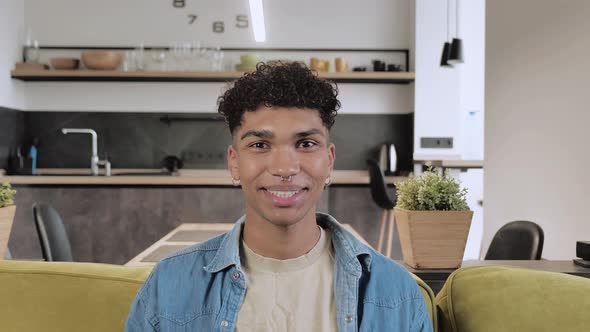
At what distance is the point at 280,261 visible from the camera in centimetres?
129

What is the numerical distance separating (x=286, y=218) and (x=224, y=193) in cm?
378

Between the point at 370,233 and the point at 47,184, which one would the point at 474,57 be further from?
the point at 47,184

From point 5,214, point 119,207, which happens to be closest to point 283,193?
point 5,214

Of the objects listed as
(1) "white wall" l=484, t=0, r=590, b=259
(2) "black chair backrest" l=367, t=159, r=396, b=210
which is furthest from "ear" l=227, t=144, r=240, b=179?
(2) "black chair backrest" l=367, t=159, r=396, b=210

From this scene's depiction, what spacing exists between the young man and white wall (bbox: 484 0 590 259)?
5.49 ft

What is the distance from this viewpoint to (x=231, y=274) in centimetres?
126

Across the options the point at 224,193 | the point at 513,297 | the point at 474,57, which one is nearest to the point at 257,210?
the point at 513,297

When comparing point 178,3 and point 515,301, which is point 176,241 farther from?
point 178,3

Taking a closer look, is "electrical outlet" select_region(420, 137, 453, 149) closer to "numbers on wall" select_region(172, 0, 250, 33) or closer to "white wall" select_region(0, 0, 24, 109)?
"numbers on wall" select_region(172, 0, 250, 33)

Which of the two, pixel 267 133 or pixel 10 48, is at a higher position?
pixel 10 48

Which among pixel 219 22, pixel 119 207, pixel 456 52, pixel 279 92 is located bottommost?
pixel 119 207

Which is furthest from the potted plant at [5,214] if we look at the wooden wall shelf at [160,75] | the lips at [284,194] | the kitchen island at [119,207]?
the wooden wall shelf at [160,75]

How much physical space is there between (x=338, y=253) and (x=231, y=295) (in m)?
0.25

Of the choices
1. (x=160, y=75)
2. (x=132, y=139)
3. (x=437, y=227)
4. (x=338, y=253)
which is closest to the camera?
(x=338, y=253)
